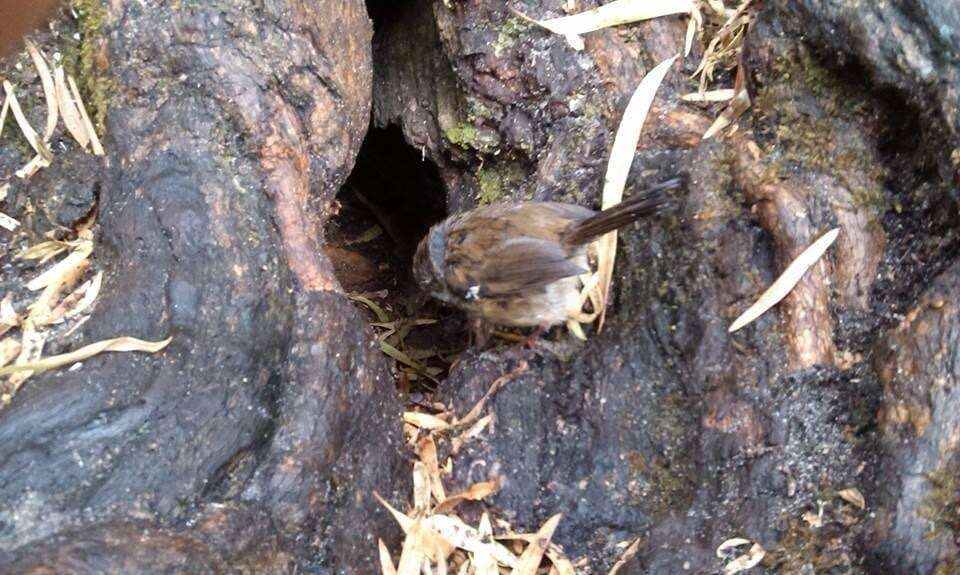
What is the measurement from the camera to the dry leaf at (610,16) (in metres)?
3.09

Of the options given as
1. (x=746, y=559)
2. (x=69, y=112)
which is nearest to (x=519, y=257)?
(x=746, y=559)

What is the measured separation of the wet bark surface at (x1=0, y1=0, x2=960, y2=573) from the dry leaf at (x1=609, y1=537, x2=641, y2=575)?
22mm

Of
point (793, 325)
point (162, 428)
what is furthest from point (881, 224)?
point (162, 428)

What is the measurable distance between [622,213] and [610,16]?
97 centimetres

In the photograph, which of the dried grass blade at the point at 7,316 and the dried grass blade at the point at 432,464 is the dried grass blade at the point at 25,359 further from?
the dried grass blade at the point at 432,464

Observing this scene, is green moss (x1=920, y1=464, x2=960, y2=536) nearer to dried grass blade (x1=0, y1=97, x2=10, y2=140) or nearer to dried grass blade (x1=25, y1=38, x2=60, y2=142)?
dried grass blade (x1=25, y1=38, x2=60, y2=142)

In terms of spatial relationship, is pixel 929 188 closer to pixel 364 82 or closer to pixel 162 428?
pixel 364 82

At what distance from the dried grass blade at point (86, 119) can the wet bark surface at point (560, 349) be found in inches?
2.0

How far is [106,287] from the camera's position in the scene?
2.38 metres

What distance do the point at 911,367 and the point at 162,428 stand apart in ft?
6.38

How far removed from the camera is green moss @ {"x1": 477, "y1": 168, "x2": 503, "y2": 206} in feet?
11.1

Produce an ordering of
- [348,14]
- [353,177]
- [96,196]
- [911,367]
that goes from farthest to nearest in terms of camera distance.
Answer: [353,177]
[348,14]
[96,196]
[911,367]

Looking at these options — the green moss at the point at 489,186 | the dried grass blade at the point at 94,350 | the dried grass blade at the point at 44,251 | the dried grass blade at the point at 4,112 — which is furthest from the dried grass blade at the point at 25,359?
the green moss at the point at 489,186

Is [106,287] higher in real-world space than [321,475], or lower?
higher
